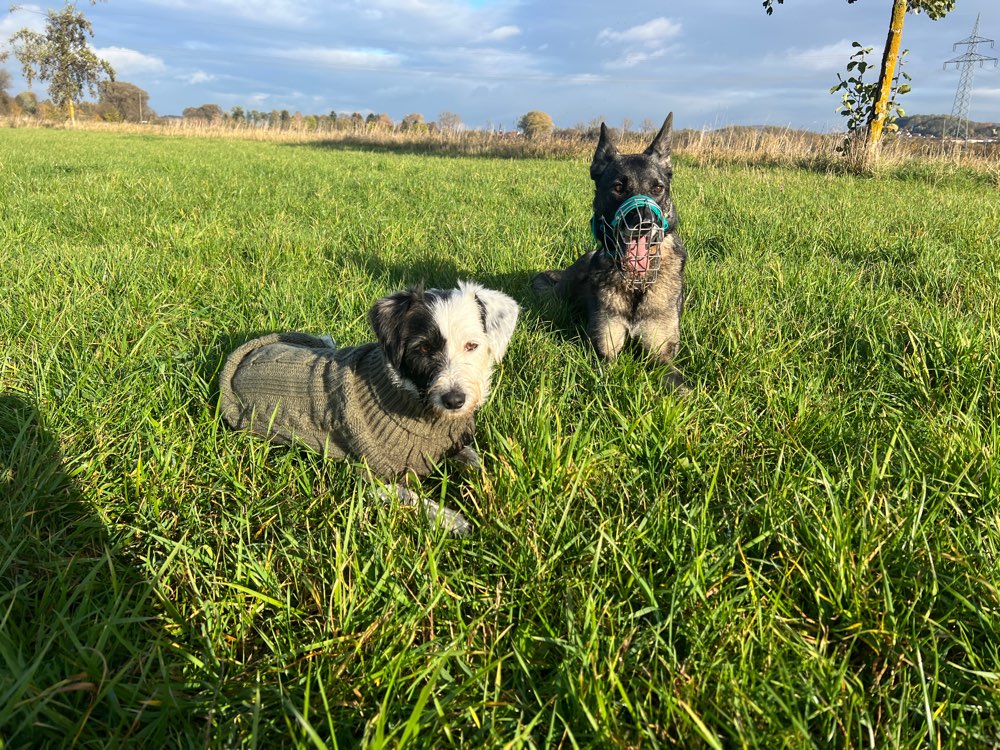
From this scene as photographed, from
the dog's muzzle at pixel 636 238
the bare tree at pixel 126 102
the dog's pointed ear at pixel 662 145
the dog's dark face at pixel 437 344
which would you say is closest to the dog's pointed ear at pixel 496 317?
the dog's dark face at pixel 437 344

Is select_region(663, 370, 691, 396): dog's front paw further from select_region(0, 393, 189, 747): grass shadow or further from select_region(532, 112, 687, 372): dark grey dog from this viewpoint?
select_region(0, 393, 189, 747): grass shadow

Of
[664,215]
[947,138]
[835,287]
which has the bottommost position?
[835,287]

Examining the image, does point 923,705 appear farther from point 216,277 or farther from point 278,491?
point 216,277

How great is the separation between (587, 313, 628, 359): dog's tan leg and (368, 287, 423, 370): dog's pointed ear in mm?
1727

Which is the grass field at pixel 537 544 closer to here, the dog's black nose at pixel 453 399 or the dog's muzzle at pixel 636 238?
the dog's black nose at pixel 453 399

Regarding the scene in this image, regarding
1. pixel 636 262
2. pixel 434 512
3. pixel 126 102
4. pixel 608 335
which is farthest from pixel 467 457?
pixel 126 102

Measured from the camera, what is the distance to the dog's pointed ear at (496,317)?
10.3ft

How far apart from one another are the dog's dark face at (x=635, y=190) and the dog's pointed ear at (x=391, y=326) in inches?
72.8

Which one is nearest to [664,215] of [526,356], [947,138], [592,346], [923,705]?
[592,346]

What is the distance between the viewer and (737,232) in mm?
6656

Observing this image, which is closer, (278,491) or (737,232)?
(278,491)

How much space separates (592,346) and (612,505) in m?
1.98

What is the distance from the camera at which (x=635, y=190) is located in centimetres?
411

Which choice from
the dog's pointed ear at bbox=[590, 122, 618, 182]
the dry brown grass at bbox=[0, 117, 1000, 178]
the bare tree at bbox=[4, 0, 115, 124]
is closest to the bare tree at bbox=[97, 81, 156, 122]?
the bare tree at bbox=[4, 0, 115, 124]
